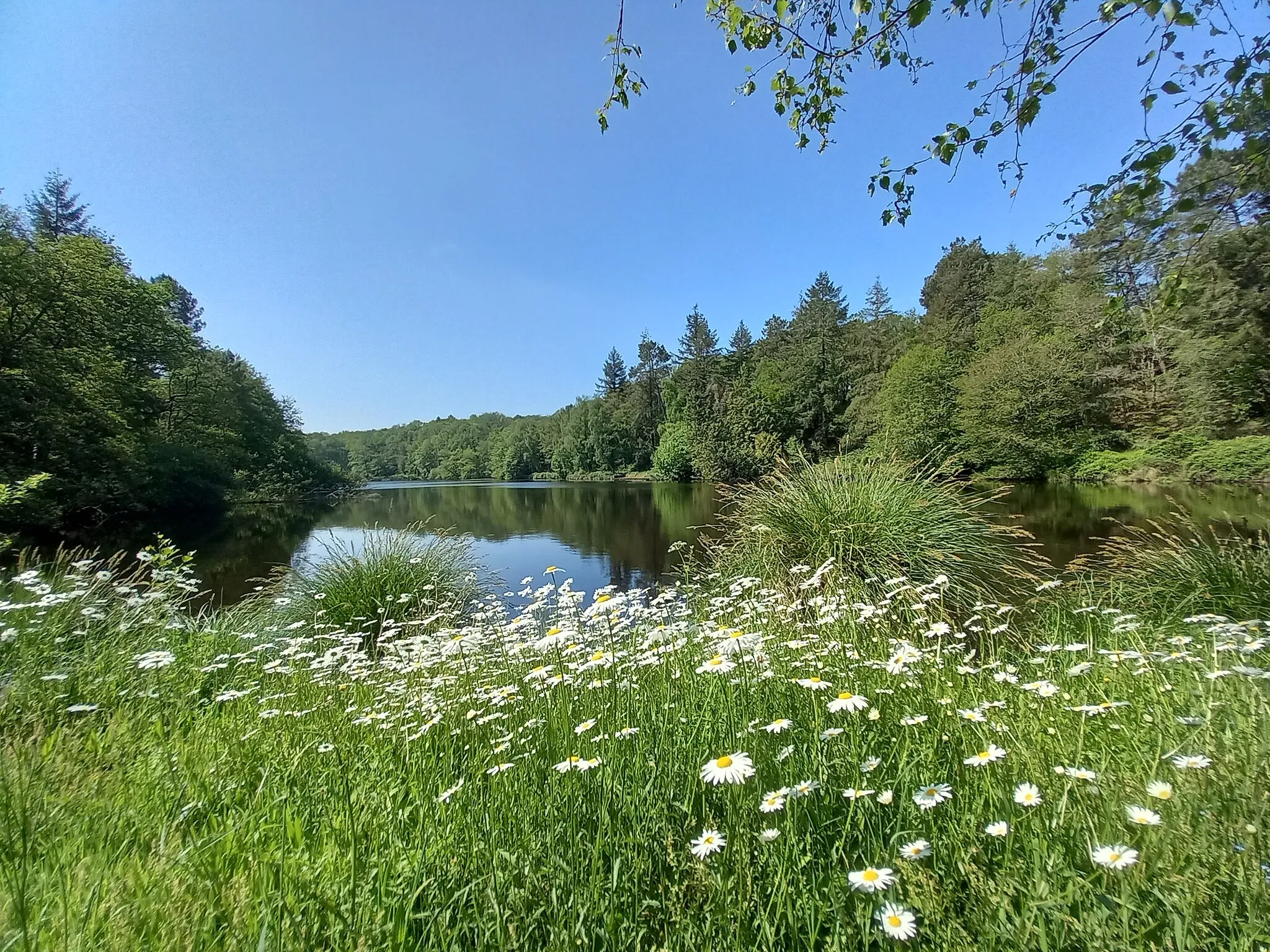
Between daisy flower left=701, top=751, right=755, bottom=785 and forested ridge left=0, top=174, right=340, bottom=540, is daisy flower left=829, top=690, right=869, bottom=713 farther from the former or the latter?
forested ridge left=0, top=174, right=340, bottom=540

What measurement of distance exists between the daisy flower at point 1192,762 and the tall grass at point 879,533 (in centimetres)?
355

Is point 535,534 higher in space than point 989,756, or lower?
lower

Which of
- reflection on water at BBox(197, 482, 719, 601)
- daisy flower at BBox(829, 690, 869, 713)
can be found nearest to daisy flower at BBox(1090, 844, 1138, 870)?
daisy flower at BBox(829, 690, 869, 713)

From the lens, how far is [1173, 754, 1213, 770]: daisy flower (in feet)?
3.82

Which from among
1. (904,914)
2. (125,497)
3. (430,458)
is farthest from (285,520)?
(430,458)

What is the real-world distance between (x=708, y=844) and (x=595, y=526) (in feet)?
75.6

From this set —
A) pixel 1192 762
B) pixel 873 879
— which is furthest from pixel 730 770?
pixel 1192 762

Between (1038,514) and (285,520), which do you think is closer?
(1038,514)

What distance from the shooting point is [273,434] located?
42.2 metres

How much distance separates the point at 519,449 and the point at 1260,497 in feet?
272

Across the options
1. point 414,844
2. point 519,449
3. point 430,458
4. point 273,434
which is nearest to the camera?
point 414,844

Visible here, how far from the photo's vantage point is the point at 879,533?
5363 mm

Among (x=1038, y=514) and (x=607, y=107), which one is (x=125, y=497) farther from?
(x=1038, y=514)

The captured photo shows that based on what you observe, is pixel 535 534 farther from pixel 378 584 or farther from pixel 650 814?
pixel 650 814
